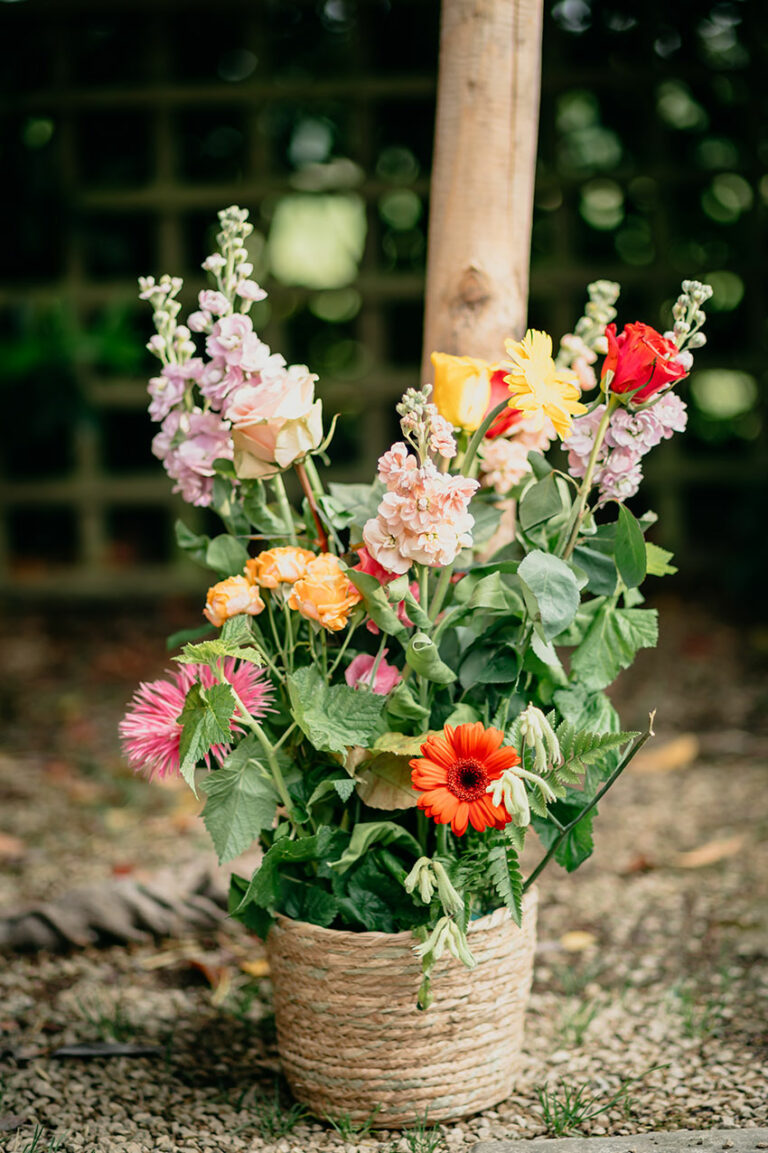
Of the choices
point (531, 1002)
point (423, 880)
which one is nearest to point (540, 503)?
point (423, 880)

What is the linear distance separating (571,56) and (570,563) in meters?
2.80

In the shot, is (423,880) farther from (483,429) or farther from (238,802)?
(483,429)

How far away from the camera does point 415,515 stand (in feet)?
3.20

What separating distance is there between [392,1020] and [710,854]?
903 mm

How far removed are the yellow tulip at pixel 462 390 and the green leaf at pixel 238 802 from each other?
0.37 meters

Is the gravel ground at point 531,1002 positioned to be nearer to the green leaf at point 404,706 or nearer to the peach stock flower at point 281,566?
the green leaf at point 404,706

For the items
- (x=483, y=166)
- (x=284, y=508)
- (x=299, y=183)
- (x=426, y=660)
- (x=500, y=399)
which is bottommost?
(x=426, y=660)

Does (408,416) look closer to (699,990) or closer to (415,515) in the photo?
(415,515)

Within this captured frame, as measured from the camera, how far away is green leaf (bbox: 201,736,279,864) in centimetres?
104

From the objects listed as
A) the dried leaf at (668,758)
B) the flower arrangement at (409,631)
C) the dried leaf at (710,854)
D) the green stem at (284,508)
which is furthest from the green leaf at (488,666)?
the dried leaf at (668,758)

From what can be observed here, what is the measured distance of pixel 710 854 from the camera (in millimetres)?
1823

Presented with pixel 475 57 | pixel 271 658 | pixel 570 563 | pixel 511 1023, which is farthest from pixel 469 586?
pixel 475 57

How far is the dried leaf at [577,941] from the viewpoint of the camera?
5.10 ft

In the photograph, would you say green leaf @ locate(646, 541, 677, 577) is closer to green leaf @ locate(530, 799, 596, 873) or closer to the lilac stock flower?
the lilac stock flower
